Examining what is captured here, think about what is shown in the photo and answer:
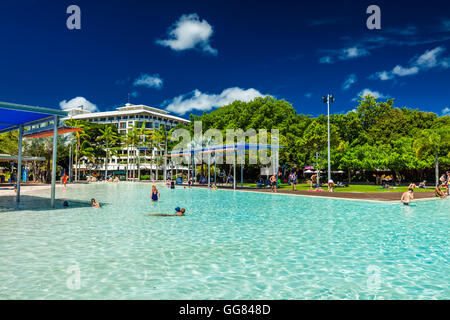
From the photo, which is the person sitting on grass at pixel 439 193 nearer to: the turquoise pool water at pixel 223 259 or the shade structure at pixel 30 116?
the turquoise pool water at pixel 223 259

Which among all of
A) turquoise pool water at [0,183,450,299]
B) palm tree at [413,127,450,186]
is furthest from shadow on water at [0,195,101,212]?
palm tree at [413,127,450,186]

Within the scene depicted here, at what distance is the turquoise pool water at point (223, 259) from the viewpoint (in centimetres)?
487

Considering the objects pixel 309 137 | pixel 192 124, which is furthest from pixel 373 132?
pixel 192 124

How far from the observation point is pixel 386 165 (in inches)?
1474

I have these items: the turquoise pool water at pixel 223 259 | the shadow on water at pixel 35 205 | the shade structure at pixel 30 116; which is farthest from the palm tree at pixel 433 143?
the shade structure at pixel 30 116

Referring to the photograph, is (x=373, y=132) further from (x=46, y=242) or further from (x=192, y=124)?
(x=46, y=242)

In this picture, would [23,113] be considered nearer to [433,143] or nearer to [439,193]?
[439,193]

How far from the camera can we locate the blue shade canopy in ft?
41.8

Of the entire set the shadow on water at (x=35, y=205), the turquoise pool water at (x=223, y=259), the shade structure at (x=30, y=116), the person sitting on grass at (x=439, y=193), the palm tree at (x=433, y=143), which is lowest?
the turquoise pool water at (x=223, y=259)

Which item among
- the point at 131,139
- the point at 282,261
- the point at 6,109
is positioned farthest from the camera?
the point at 131,139

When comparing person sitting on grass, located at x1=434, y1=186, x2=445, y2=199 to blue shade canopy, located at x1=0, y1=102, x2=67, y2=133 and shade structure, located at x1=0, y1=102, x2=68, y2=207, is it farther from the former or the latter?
blue shade canopy, located at x1=0, y1=102, x2=67, y2=133

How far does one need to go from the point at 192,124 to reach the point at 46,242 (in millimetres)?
46167

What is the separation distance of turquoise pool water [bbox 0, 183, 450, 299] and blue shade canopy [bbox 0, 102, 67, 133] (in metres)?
4.73

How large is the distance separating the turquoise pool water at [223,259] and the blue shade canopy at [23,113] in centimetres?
473
